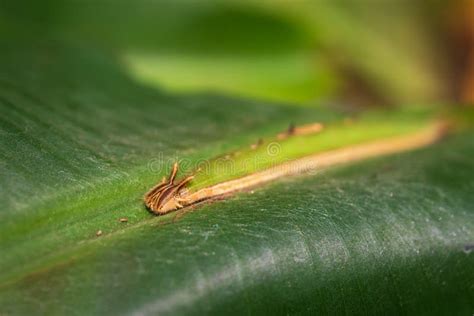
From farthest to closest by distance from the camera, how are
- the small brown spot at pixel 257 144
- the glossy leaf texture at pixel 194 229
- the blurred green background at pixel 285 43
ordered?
the blurred green background at pixel 285 43, the small brown spot at pixel 257 144, the glossy leaf texture at pixel 194 229

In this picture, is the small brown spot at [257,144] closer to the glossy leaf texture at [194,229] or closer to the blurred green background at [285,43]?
the glossy leaf texture at [194,229]

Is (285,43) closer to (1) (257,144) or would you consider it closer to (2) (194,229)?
(1) (257,144)

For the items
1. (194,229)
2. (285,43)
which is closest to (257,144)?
(194,229)

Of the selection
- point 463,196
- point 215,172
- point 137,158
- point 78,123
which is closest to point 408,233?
point 463,196

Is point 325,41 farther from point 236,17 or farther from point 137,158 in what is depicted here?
point 137,158

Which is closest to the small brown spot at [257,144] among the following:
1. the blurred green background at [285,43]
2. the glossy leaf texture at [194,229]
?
the glossy leaf texture at [194,229]

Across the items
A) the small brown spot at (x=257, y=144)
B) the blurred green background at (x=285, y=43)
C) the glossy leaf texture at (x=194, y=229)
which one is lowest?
the glossy leaf texture at (x=194, y=229)

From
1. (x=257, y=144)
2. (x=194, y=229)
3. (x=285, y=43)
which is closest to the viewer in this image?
(x=194, y=229)
